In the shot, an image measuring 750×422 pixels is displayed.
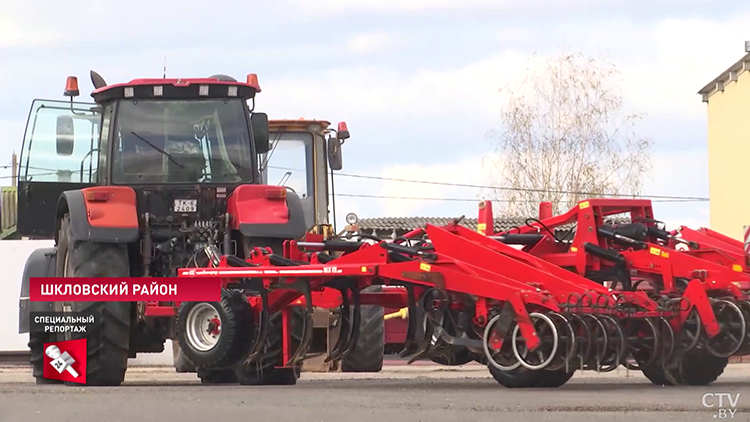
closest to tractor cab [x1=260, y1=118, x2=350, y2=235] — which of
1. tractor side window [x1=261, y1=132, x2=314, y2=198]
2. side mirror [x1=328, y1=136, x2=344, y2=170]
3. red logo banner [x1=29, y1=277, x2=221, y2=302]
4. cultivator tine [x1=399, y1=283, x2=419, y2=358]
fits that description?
tractor side window [x1=261, y1=132, x2=314, y2=198]

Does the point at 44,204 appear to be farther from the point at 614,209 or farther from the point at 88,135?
the point at 614,209

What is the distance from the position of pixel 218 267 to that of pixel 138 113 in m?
1.81

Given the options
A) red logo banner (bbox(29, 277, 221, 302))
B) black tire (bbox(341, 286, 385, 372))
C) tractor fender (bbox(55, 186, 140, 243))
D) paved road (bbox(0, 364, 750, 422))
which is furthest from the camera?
black tire (bbox(341, 286, 385, 372))

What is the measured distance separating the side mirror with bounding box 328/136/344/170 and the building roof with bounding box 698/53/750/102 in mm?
17706

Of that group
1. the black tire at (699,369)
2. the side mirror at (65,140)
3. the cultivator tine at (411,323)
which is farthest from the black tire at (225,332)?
the black tire at (699,369)

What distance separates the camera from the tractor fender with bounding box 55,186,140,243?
10523 mm

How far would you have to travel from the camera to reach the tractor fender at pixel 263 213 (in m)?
10.9

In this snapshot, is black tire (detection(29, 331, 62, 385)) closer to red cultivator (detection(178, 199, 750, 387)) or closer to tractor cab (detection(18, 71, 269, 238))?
tractor cab (detection(18, 71, 269, 238))

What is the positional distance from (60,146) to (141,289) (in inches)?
72.6

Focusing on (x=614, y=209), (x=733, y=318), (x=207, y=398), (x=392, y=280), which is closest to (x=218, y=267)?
(x=392, y=280)

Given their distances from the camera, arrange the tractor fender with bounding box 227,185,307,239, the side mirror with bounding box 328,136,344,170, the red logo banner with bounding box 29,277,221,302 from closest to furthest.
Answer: the red logo banner with bounding box 29,277,221,302 → the tractor fender with bounding box 227,185,307,239 → the side mirror with bounding box 328,136,344,170

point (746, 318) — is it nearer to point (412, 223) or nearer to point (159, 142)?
point (159, 142)

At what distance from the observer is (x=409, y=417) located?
7.15 metres

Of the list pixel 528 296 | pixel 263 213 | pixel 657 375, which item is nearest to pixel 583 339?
pixel 528 296
